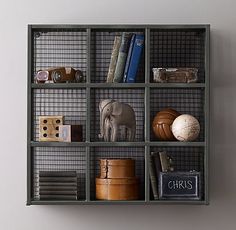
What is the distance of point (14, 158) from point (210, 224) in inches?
37.1

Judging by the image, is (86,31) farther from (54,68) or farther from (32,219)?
(32,219)

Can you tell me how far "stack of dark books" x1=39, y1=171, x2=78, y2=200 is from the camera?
255 centimetres

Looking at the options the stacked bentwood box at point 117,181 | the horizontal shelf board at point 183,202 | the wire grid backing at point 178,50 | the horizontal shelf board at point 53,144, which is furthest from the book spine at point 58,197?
the wire grid backing at point 178,50

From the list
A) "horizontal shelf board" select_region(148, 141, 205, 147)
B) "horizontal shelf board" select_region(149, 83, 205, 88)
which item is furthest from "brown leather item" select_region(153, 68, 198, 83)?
"horizontal shelf board" select_region(148, 141, 205, 147)

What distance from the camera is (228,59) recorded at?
2.72 m

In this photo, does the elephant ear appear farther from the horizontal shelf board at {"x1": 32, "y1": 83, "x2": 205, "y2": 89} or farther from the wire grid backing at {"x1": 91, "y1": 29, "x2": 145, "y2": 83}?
the wire grid backing at {"x1": 91, "y1": 29, "x2": 145, "y2": 83}

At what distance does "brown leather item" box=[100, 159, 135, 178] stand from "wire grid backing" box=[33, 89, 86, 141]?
0.24m

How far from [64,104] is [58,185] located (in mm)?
381

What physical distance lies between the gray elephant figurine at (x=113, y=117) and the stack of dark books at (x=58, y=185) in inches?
8.9

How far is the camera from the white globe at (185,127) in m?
2.46

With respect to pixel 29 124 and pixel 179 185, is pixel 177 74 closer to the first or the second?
pixel 179 185

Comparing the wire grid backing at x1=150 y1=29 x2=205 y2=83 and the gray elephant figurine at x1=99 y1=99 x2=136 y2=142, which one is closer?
the gray elephant figurine at x1=99 y1=99 x2=136 y2=142

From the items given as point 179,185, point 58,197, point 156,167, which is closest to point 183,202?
point 179,185
